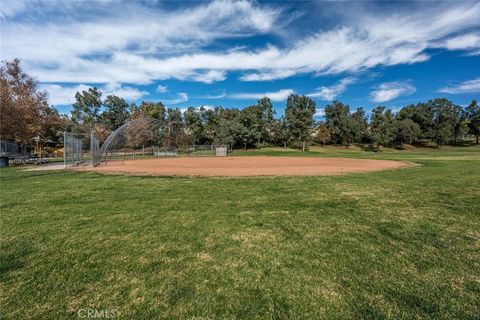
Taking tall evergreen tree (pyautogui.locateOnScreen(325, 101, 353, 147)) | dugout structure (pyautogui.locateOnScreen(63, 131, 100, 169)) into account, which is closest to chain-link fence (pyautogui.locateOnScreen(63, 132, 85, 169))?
dugout structure (pyautogui.locateOnScreen(63, 131, 100, 169))

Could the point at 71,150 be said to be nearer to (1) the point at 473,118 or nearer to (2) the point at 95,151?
(2) the point at 95,151

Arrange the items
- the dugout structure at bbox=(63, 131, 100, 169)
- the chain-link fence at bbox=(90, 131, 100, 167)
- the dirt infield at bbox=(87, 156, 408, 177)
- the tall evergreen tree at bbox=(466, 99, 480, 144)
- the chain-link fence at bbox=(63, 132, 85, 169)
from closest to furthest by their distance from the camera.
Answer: the dirt infield at bbox=(87, 156, 408, 177), the chain-link fence at bbox=(63, 132, 85, 169), the dugout structure at bbox=(63, 131, 100, 169), the chain-link fence at bbox=(90, 131, 100, 167), the tall evergreen tree at bbox=(466, 99, 480, 144)

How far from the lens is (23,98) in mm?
23672

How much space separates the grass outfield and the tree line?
43.8 metres

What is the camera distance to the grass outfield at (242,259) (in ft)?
7.59

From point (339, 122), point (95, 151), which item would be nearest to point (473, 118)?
point (339, 122)
